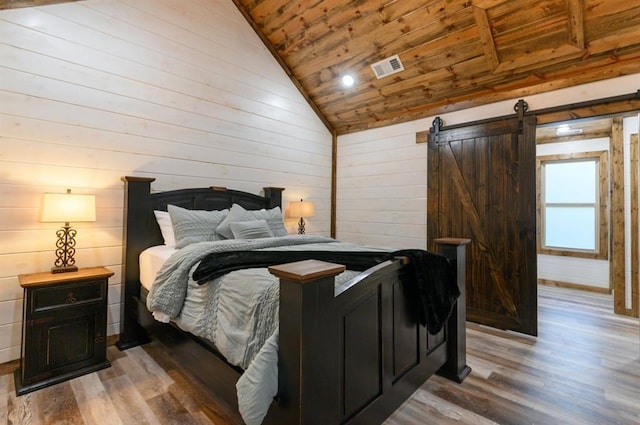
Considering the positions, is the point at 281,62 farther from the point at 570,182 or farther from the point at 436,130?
the point at 570,182

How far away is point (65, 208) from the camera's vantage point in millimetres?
2293

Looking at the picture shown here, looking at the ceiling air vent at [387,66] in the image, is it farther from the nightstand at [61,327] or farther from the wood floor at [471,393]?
the nightstand at [61,327]

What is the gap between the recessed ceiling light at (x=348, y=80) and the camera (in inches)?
156

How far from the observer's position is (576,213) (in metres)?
5.02

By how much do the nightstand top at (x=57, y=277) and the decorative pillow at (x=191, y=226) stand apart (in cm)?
60

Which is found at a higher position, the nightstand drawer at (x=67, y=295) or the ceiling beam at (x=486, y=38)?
the ceiling beam at (x=486, y=38)

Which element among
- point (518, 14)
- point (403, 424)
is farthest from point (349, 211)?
point (403, 424)

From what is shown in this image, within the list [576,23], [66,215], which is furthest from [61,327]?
[576,23]

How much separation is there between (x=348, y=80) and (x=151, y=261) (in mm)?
3051

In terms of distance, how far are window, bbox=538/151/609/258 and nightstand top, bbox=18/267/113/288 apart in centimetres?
609

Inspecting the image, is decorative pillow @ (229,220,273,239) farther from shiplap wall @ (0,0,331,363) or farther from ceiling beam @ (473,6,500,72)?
ceiling beam @ (473,6,500,72)

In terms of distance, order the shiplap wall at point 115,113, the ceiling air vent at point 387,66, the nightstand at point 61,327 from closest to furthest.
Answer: the nightstand at point 61,327 → the shiplap wall at point 115,113 → the ceiling air vent at point 387,66

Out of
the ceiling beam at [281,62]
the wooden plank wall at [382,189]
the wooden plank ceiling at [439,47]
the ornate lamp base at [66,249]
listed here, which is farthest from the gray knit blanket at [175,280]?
the ceiling beam at [281,62]

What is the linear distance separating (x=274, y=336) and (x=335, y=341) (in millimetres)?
253
